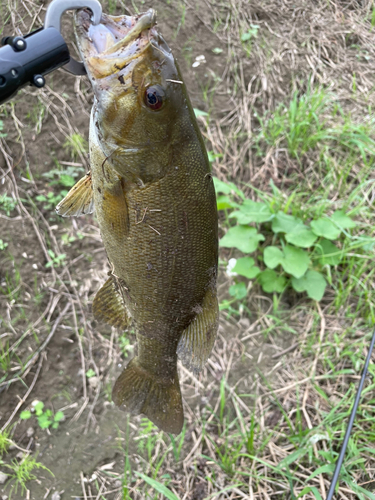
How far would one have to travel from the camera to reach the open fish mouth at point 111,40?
3.36ft

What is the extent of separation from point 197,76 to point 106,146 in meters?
2.70

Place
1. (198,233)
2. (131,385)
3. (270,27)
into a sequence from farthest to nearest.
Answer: (270,27) < (131,385) < (198,233)

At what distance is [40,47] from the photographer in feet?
3.40

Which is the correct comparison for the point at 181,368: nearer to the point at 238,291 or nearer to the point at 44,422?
the point at 238,291

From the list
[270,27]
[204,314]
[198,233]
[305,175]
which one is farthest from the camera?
[270,27]

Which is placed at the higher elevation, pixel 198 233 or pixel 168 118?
pixel 168 118

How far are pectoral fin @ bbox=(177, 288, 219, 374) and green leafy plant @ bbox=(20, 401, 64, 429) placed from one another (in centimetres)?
143

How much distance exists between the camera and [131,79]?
3.53ft

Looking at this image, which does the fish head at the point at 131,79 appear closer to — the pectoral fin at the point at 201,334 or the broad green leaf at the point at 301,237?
the pectoral fin at the point at 201,334

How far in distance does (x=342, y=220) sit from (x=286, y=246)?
0.48 meters

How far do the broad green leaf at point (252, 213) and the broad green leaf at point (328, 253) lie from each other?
45 centimetres

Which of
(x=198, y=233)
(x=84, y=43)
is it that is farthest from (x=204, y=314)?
(x=84, y=43)

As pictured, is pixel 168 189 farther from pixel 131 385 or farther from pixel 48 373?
pixel 48 373

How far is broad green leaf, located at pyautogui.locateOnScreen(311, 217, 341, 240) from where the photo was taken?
2838 millimetres
